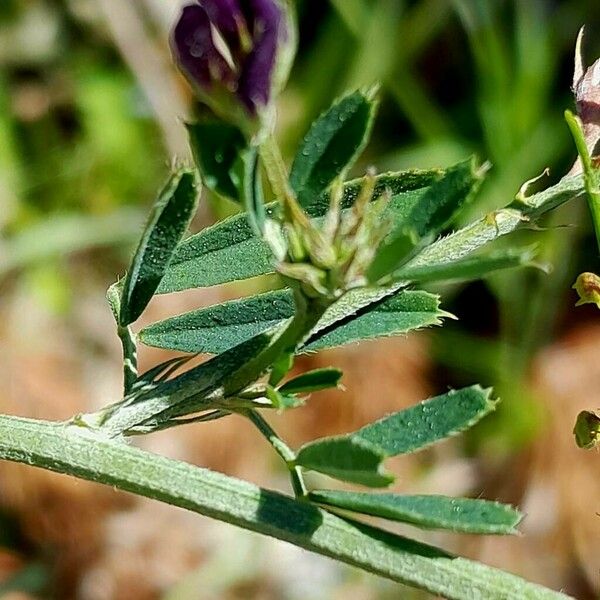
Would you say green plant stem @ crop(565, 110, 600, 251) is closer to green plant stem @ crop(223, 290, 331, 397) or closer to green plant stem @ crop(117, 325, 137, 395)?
green plant stem @ crop(223, 290, 331, 397)

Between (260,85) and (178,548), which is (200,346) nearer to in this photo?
(260,85)

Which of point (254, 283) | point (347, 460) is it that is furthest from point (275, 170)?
point (254, 283)

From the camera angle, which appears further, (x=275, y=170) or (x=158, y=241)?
(x=158, y=241)

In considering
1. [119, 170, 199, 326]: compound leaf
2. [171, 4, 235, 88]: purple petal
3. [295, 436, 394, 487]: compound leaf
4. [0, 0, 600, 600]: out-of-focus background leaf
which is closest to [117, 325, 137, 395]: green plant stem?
[119, 170, 199, 326]: compound leaf

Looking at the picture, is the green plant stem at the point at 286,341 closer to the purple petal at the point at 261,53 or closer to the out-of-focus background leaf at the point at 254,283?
the purple petal at the point at 261,53

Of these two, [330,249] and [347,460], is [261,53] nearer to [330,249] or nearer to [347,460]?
[330,249]

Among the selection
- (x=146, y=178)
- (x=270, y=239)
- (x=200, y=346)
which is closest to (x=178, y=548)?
(x=146, y=178)
